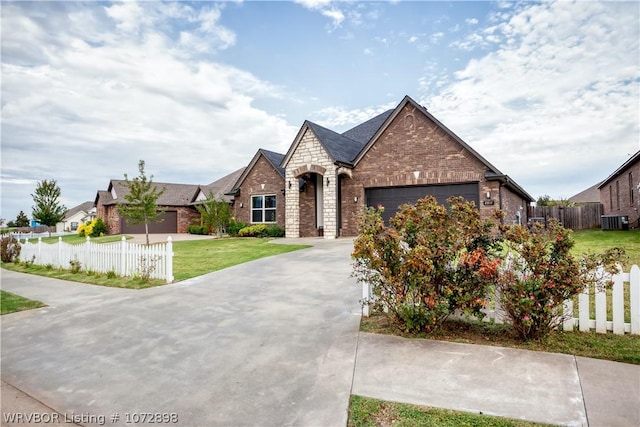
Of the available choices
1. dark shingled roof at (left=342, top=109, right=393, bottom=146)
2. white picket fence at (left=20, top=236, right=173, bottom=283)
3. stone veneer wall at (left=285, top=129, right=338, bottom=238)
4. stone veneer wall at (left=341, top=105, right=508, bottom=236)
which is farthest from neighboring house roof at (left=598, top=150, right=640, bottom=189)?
white picket fence at (left=20, top=236, right=173, bottom=283)

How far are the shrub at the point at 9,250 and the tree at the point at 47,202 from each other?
18.0m

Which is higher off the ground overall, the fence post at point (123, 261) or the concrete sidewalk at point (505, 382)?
the fence post at point (123, 261)

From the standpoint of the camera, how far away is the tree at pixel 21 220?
4700cm

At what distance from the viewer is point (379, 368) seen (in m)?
3.77

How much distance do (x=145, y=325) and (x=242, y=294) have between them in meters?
2.06

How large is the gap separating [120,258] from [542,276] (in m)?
10.7

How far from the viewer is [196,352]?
4410mm

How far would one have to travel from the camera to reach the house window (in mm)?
23722

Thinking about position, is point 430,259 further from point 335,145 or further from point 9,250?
point 9,250

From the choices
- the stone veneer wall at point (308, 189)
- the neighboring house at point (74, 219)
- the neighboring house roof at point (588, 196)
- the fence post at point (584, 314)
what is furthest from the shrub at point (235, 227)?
the neighboring house roof at point (588, 196)

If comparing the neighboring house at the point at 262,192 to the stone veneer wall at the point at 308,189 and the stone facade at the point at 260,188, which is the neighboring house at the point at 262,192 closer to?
the stone facade at the point at 260,188

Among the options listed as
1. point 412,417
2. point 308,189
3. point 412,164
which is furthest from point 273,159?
point 412,417

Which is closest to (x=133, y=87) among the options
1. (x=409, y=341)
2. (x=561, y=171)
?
(x=409, y=341)

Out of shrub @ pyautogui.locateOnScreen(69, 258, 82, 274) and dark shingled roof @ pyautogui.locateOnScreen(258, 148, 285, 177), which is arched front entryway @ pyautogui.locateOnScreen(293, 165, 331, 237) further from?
shrub @ pyautogui.locateOnScreen(69, 258, 82, 274)
